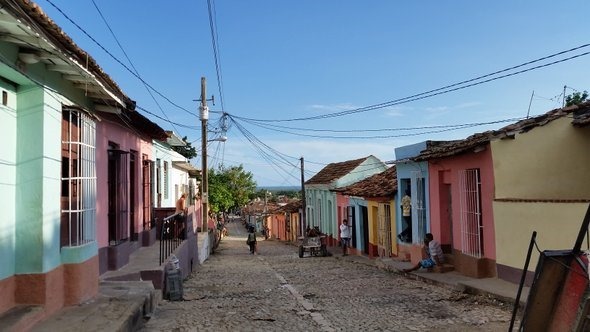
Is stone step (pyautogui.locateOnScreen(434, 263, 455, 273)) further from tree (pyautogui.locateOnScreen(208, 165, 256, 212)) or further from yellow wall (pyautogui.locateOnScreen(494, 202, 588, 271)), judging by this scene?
tree (pyautogui.locateOnScreen(208, 165, 256, 212))

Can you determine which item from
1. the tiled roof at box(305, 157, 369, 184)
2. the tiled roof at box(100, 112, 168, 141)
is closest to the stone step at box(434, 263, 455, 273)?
the tiled roof at box(100, 112, 168, 141)

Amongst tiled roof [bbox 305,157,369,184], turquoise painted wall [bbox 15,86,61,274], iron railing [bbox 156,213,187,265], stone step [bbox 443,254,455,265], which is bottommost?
stone step [bbox 443,254,455,265]

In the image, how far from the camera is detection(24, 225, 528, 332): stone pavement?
584 centimetres

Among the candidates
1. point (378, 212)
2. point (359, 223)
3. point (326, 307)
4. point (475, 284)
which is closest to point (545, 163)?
point (475, 284)

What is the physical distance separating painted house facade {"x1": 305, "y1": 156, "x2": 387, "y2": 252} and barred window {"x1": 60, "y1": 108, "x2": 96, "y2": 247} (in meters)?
17.7

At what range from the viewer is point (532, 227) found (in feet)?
31.3

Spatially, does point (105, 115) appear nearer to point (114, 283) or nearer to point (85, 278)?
point (114, 283)

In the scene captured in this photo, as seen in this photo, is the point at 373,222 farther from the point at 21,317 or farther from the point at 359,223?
Answer: the point at 21,317

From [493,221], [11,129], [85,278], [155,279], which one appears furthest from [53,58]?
[493,221]

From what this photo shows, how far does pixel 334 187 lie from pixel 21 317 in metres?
24.0

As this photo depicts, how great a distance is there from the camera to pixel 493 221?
430 inches

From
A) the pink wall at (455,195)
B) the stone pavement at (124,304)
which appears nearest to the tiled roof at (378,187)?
the pink wall at (455,195)

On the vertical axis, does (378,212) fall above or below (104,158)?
below

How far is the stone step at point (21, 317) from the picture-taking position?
5.17m
